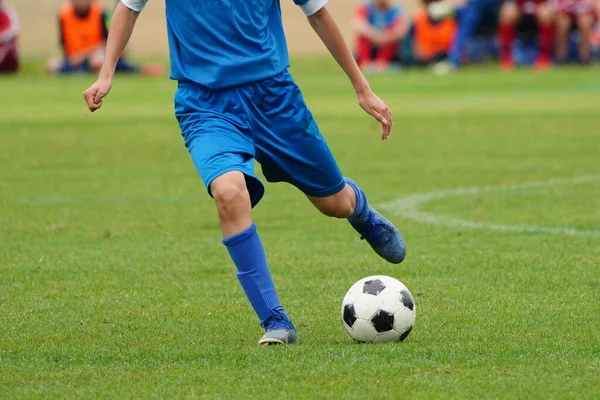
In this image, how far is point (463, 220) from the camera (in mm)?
9172

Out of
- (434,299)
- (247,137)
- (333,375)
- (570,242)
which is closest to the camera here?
(333,375)

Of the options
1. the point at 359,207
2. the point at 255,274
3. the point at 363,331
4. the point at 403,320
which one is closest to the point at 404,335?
the point at 403,320

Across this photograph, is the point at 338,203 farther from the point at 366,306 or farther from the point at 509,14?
the point at 509,14

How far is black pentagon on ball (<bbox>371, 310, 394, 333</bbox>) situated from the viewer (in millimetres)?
5484

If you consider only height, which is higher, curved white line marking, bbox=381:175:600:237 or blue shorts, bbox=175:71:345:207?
blue shorts, bbox=175:71:345:207

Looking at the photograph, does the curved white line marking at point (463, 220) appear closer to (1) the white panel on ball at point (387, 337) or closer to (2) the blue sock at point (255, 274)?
(1) the white panel on ball at point (387, 337)

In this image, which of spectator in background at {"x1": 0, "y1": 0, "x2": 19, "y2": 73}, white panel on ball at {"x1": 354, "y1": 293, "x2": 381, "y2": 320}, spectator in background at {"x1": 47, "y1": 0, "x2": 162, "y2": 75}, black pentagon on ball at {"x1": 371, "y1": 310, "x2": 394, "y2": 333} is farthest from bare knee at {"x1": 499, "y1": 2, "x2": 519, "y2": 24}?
black pentagon on ball at {"x1": 371, "y1": 310, "x2": 394, "y2": 333}

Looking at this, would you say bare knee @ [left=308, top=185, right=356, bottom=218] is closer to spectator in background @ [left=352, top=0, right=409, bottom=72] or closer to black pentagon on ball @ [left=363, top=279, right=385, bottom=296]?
black pentagon on ball @ [left=363, top=279, right=385, bottom=296]

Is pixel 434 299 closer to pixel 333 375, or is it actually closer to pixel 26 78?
pixel 333 375

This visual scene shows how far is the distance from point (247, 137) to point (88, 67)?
75.9ft

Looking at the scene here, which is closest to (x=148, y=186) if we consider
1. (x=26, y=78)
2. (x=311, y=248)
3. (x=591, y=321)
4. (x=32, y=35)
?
(x=311, y=248)

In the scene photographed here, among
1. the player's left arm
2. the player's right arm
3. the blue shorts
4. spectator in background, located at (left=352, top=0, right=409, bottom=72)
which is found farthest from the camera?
spectator in background, located at (left=352, top=0, right=409, bottom=72)

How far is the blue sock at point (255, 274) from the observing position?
548 centimetres

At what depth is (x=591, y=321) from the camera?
582 cm
